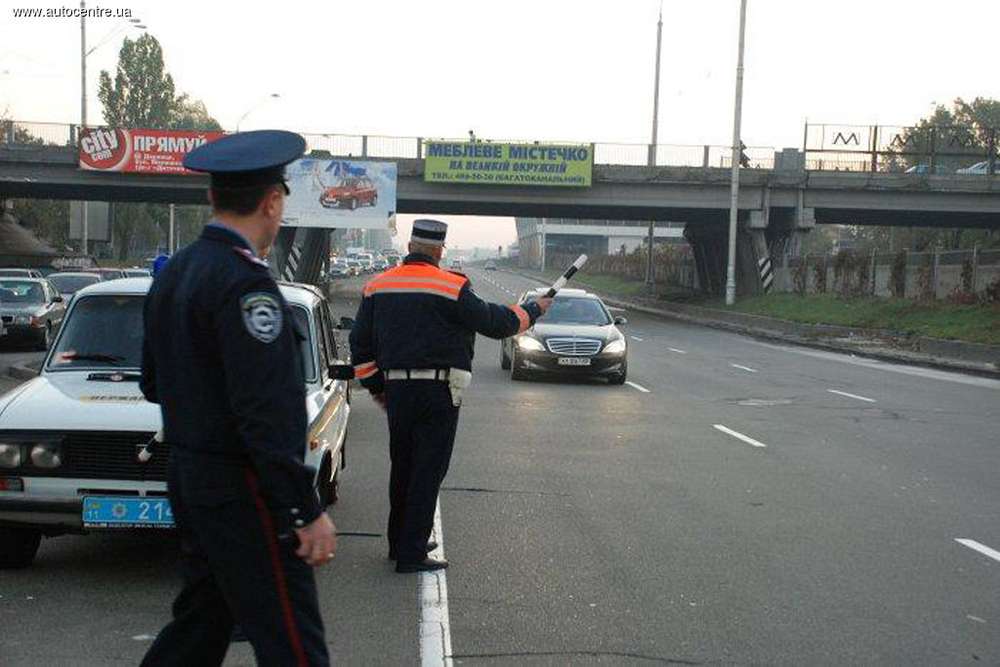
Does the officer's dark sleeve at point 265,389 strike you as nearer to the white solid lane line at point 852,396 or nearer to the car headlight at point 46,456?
the car headlight at point 46,456

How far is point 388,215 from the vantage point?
143 ft

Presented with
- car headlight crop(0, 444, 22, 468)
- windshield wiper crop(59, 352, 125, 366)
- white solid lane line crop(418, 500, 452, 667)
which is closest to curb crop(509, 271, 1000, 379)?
white solid lane line crop(418, 500, 452, 667)

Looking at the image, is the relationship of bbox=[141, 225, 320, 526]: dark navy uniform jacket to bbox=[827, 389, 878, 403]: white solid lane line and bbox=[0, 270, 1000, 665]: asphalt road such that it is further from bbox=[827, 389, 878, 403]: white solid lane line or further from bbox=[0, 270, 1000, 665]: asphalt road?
bbox=[827, 389, 878, 403]: white solid lane line

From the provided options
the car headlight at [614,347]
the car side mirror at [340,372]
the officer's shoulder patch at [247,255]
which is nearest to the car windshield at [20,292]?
the car headlight at [614,347]

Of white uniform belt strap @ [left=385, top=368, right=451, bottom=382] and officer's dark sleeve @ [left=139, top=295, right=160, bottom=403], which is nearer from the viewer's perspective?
officer's dark sleeve @ [left=139, top=295, right=160, bottom=403]

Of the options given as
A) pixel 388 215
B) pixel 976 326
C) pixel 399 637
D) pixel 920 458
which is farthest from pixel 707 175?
pixel 399 637

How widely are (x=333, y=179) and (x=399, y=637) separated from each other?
40.1 meters

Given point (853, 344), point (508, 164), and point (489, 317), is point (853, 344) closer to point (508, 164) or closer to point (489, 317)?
point (508, 164)

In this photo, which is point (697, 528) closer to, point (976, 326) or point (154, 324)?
point (154, 324)

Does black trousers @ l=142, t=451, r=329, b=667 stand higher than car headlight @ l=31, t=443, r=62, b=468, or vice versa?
black trousers @ l=142, t=451, r=329, b=667

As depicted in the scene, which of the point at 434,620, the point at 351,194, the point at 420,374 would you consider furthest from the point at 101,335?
the point at 351,194

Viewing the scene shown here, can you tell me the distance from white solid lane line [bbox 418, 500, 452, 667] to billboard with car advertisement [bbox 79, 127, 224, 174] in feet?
121

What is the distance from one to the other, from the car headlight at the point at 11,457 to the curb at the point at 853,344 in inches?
831

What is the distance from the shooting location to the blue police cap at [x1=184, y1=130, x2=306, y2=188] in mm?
3049
